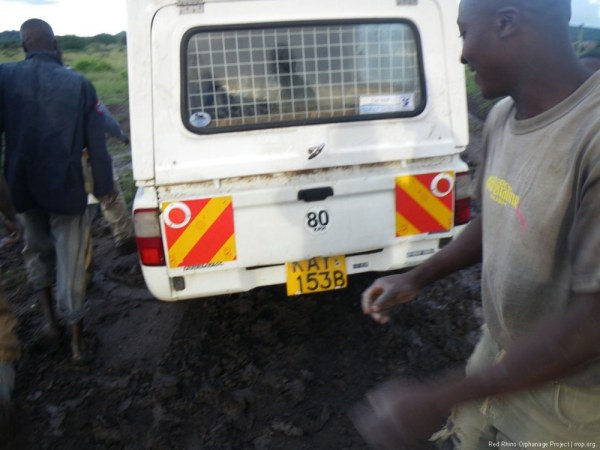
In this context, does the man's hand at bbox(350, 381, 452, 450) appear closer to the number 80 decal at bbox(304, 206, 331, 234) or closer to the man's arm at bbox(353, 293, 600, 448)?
the man's arm at bbox(353, 293, 600, 448)

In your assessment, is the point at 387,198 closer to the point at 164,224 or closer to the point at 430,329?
the point at 430,329

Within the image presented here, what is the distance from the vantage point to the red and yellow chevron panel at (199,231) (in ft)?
9.20

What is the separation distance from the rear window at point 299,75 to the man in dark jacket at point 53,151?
0.92 meters

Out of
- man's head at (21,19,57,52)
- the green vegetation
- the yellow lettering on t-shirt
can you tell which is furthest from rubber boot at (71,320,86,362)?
the green vegetation

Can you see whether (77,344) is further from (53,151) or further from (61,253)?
(53,151)

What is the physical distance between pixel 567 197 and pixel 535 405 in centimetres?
57

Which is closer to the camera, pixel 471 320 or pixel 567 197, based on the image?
pixel 567 197

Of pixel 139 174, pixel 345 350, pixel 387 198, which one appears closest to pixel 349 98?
pixel 387 198

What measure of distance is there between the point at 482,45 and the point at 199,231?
76.0 inches

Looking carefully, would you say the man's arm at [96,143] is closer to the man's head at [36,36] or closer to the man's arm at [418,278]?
the man's head at [36,36]

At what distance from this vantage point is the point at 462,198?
3.23 metres

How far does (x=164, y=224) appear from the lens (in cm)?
281

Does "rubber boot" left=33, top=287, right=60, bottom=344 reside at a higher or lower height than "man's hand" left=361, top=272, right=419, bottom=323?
lower

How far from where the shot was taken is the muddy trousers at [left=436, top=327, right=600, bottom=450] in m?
1.26
